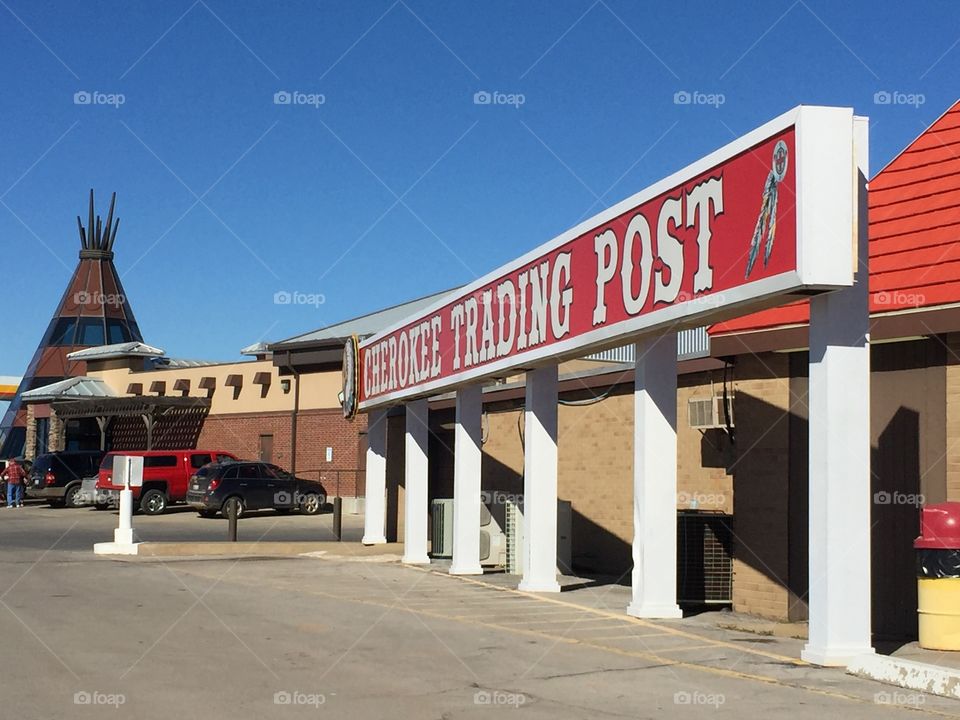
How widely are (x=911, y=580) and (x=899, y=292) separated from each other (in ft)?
10.5

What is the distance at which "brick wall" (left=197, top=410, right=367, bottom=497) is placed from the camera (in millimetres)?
42594

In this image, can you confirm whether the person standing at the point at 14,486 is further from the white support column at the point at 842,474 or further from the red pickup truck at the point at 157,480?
the white support column at the point at 842,474

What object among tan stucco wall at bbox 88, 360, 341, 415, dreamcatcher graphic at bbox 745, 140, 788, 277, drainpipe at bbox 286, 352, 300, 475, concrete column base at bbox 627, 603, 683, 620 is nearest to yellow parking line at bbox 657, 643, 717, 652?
concrete column base at bbox 627, 603, 683, 620

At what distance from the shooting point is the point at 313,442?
4412cm

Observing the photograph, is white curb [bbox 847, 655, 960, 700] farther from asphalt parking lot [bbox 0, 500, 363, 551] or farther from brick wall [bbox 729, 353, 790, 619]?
asphalt parking lot [bbox 0, 500, 363, 551]

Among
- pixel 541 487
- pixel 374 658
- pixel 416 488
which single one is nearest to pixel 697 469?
pixel 541 487

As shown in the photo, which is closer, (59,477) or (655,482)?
(655,482)

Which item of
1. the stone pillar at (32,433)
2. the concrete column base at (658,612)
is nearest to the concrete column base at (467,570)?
the concrete column base at (658,612)

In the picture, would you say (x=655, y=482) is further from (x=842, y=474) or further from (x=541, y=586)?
(x=541, y=586)

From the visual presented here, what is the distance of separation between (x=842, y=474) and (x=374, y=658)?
14.9ft

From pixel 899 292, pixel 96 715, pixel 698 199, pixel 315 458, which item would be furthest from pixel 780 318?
pixel 315 458

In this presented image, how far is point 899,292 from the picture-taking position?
13.0 meters

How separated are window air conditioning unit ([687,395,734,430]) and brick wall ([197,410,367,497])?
2494 centimetres

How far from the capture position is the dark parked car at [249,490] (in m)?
36.1
